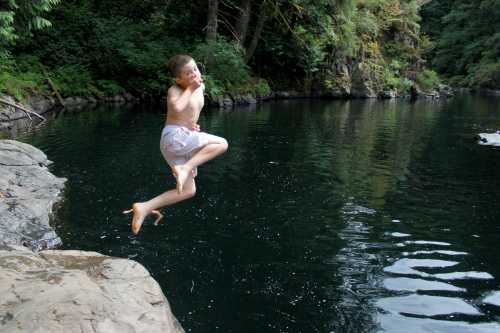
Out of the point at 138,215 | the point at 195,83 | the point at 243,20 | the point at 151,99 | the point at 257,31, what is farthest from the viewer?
the point at 257,31

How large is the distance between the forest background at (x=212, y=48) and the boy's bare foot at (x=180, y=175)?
18427 millimetres

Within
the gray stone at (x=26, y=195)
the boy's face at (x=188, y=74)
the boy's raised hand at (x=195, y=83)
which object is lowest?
the gray stone at (x=26, y=195)

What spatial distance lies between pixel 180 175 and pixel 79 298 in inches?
65.3

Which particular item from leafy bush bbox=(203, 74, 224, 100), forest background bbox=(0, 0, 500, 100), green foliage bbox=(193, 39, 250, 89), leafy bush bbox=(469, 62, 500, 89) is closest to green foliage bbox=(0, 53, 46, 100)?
forest background bbox=(0, 0, 500, 100)

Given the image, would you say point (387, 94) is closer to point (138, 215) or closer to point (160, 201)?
point (160, 201)

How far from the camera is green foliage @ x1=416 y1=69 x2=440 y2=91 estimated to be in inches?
1873

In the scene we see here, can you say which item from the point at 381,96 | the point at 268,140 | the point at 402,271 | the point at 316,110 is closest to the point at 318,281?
the point at 402,271

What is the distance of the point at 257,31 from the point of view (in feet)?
112

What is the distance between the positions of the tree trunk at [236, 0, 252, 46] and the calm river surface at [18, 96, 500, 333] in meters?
15.5

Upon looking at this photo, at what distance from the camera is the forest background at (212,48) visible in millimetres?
29562

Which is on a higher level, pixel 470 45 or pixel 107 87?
pixel 470 45

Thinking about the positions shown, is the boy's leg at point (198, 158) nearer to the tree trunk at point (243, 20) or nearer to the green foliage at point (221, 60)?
the green foliage at point (221, 60)

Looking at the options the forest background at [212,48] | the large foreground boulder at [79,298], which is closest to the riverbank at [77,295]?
the large foreground boulder at [79,298]

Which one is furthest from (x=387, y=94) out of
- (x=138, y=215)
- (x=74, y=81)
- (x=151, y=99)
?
(x=138, y=215)
